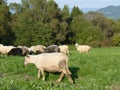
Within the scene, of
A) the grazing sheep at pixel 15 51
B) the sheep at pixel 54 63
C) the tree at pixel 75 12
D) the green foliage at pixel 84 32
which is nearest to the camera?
the sheep at pixel 54 63

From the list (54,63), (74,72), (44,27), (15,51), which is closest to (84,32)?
(44,27)

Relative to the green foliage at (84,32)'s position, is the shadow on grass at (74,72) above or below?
above

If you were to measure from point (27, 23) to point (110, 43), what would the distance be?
2197 cm

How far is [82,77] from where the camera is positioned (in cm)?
1741

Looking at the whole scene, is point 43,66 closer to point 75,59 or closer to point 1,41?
point 75,59

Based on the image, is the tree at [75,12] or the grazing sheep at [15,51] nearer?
the grazing sheep at [15,51]

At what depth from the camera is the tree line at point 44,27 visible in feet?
274

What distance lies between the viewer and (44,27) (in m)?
85.8

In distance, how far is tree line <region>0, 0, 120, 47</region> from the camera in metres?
83.6

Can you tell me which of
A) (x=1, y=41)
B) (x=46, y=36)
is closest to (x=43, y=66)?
(x=1, y=41)

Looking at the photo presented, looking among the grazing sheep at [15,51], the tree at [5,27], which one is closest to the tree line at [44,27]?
the tree at [5,27]

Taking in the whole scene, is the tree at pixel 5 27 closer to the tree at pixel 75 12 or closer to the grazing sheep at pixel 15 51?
the tree at pixel 75 12

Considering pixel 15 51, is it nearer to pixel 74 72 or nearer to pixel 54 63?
pixel 74 72

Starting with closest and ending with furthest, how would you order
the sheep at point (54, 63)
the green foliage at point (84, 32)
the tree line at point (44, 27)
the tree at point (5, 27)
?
the sheep at point (54, 63), the tree at point (5, 27), the tree line at point (44, 27), the green foliage at point (84, 32)
